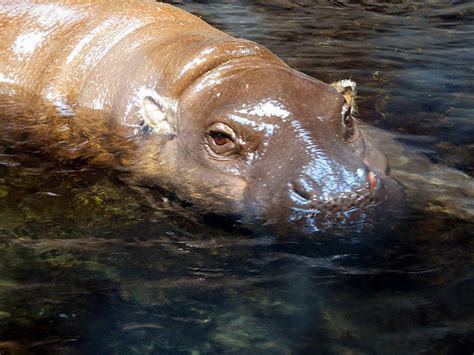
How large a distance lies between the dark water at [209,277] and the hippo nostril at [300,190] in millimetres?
248

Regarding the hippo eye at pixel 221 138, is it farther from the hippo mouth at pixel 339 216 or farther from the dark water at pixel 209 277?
the hippo mouth at pixel 339 216

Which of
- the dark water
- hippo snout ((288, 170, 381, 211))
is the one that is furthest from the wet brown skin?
the dark water

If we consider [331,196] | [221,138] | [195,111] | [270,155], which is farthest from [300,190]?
[195,111]

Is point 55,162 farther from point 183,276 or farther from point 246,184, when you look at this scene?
point 183,276

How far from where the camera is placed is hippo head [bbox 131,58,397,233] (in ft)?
13.4

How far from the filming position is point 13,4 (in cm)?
680

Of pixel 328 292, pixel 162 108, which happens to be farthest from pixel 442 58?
pixel 328 292

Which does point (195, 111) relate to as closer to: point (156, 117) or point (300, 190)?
point (156, 117)

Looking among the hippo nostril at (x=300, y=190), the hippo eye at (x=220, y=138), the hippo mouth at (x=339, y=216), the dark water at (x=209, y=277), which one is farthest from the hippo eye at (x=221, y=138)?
the hippo mouth at (x=339, y=216)

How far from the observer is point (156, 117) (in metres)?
5.26

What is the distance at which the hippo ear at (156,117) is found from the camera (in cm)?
522

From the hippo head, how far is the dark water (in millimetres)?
178

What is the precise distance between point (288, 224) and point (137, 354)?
51.7 inches

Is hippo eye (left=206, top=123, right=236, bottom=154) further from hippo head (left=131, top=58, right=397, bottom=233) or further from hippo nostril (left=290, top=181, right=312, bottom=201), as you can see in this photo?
hippo nostril (left=290, top=181, right=312, bottom=201)
